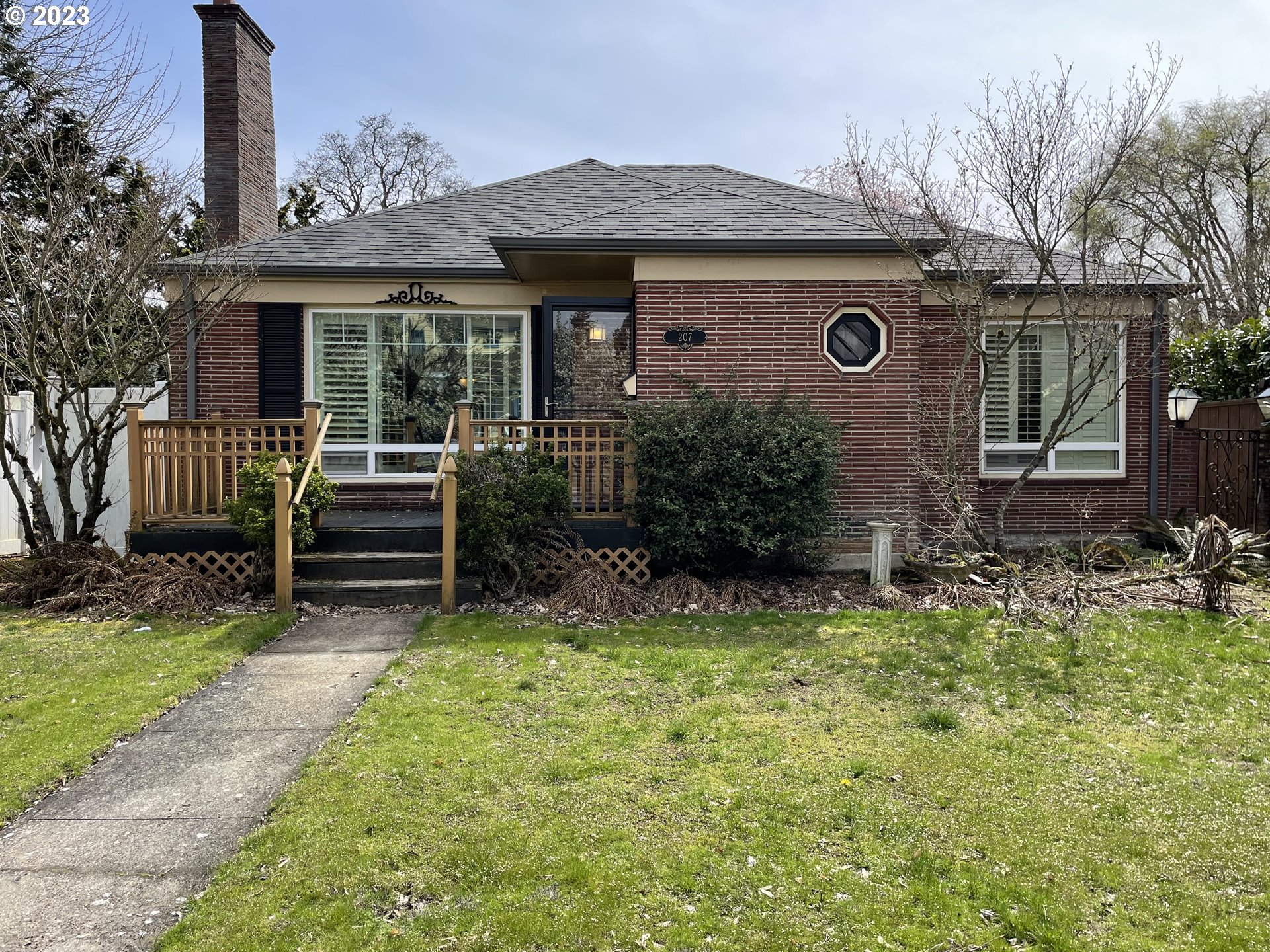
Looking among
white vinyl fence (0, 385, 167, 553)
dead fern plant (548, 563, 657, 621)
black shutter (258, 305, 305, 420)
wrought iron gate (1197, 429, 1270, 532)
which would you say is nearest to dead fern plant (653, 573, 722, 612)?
dead fern plant (548, 563, 657, 621)

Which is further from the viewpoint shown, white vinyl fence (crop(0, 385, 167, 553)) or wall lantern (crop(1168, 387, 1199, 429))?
white vinyl fence (crop(0, 385, 167, 553))

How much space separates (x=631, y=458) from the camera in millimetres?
8336

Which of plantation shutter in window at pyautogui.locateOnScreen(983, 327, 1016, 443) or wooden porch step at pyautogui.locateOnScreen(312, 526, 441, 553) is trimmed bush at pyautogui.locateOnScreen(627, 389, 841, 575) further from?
plantation shutter in window at pyautogui.locateOnScreen(983, 327, 1016, 443)

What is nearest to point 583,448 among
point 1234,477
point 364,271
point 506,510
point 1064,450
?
point 506,510

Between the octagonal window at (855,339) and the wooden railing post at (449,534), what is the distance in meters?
4.29

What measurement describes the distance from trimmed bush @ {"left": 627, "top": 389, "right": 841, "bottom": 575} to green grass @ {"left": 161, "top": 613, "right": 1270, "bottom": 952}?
74.1 inches

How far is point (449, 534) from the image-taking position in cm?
772

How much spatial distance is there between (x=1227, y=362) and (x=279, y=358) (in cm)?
1288

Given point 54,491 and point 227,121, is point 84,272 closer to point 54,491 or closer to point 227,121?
point 54,491

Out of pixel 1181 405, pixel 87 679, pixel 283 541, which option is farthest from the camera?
pixel 1181 405

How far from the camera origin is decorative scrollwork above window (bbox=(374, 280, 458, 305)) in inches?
413

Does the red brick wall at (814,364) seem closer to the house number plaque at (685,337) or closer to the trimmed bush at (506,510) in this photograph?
the house number plaque at (685,337)

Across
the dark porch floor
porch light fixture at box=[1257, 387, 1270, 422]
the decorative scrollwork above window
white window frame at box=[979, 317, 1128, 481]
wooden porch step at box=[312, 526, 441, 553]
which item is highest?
the decorative scrollwork above window

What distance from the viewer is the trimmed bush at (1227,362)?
444 inches
